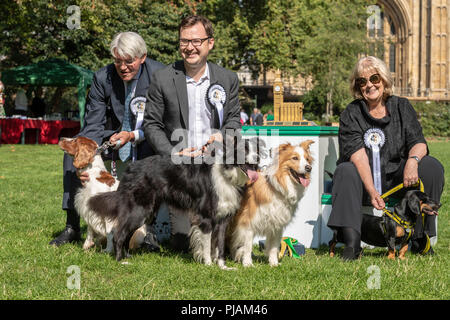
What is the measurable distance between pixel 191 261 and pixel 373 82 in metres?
2.57

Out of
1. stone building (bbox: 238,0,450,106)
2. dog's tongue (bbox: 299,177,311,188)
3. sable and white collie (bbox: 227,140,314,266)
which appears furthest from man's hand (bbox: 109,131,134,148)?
stone building (bbox: 238,0,450,106)

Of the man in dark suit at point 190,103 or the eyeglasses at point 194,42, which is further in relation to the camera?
the man in dark suit at point 190,103

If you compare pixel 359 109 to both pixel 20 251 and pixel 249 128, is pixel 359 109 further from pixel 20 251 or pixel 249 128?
pixel 20 251

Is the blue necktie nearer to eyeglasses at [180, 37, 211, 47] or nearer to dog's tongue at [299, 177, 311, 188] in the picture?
eyeglasses at [180, 37, 211, 47]

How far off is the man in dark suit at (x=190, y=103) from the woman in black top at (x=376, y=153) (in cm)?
124

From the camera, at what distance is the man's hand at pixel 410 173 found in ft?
→ 16.9

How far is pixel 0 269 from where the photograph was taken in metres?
4.44

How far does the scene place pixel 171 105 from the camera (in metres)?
4.98

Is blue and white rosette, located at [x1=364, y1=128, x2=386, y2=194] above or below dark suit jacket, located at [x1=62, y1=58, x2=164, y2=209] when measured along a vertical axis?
below

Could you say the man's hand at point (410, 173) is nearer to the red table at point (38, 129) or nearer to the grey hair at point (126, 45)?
the grey hair at point (126, 45)

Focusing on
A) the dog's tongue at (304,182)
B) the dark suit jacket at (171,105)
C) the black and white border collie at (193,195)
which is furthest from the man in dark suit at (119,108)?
the dog's tongue at (304,182)

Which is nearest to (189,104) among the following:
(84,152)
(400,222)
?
(84,152)

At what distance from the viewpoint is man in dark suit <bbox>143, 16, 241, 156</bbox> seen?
4.96 meters

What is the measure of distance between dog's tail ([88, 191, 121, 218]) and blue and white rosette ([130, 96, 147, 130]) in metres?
0.80
